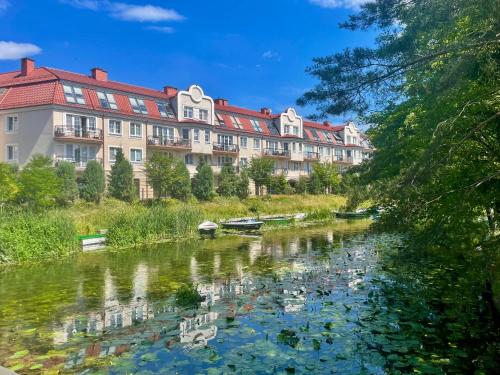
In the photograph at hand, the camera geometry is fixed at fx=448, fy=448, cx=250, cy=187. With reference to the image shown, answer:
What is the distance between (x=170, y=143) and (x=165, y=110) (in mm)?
4088

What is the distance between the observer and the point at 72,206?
3356cm

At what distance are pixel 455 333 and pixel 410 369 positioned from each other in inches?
76.3

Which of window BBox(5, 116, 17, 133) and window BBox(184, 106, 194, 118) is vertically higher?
window BBox(184, 106, 194, 118)

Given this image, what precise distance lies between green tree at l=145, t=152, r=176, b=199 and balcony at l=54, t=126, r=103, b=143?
233 inches

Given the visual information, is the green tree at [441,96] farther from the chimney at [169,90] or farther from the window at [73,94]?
the chimney at [169,90]

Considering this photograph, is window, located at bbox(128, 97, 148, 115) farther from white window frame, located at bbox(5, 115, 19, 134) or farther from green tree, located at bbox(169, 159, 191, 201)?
white window frame, located at bbox(5, 115, 19, 134)

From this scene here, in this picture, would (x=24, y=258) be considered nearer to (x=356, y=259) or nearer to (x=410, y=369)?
(x=356, y=259)

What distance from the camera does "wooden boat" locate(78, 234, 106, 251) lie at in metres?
21.6

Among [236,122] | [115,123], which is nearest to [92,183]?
[115,123]

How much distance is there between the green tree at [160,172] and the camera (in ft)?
129

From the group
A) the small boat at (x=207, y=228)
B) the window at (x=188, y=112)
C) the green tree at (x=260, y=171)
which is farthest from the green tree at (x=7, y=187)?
the green tree at (x=260, y=171)

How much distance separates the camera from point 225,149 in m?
54.8

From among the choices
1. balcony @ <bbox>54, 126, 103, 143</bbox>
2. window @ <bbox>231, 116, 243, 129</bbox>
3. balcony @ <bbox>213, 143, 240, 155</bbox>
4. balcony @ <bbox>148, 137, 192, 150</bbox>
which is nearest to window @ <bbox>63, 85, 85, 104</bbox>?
balcony @ <bbox>54, 126, 103, 143</bbox>

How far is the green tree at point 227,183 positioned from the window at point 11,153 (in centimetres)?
1965
